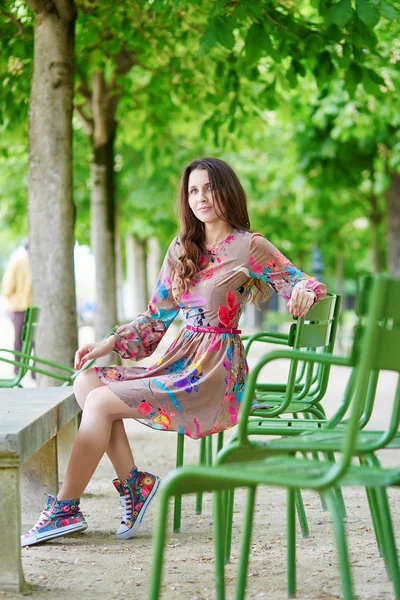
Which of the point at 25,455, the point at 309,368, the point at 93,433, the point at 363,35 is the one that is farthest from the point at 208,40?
the point at 25,455

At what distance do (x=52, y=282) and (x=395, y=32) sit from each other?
11.9 ft

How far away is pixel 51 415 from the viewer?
449cm

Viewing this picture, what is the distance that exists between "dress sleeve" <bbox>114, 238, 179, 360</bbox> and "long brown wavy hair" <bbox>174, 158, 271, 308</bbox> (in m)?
0.10

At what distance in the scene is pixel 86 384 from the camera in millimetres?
4492

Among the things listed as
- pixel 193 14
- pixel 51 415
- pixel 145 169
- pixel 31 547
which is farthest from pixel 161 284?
pixel 145 169

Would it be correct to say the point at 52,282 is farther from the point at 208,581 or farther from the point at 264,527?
the point at 208,581

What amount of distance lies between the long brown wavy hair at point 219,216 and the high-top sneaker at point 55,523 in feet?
3.43

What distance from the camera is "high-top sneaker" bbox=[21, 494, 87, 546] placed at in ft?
14.4

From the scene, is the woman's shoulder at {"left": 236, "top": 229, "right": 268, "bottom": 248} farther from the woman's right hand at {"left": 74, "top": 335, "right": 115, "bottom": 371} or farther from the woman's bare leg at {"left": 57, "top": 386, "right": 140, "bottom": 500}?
the woman's bare leg at {"left": 57, "top": 386, "right": 140, "bottom": 500}

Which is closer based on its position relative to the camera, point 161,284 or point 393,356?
point 393,356

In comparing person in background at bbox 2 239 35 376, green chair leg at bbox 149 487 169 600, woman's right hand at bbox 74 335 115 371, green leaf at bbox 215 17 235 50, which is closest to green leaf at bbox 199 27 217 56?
green leaf at bbox 215 17 235 50

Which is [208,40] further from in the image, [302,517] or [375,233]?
[375,233]

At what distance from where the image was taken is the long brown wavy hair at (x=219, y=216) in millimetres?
4598

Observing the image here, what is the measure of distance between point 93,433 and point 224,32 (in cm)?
285
